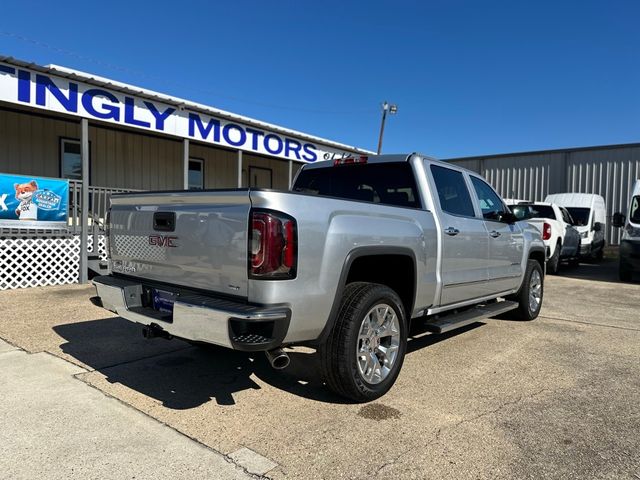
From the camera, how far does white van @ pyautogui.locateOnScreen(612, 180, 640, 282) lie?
11.2m

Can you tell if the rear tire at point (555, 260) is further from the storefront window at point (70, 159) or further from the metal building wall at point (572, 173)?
the storefront window at point (70, 159)

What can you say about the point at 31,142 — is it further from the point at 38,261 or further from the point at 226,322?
the point at 226,322

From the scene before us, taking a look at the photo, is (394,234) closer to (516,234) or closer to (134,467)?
(134,467)

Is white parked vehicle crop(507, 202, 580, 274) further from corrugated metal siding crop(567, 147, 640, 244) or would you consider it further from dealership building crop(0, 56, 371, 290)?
dealership building crop(0, 56, 371, 290)

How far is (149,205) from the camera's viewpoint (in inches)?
153

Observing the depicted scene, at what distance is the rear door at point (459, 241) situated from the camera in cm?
471

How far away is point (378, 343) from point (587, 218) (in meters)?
14.0

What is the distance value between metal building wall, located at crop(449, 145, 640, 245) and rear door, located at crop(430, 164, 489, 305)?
56.1 ft

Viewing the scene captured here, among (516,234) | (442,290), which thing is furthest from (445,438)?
(516,234)

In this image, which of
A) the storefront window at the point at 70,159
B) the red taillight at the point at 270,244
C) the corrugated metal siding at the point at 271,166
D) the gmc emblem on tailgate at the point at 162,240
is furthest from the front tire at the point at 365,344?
the corrugated metal siding at the point at 271,166

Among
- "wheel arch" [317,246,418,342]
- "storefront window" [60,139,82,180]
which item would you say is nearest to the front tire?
"wheel arch" [317,246,418,342]

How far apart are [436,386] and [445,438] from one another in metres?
0.99

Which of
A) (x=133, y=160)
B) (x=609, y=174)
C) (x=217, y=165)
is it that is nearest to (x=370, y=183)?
(x=133, y=160)

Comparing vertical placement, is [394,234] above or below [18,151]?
below
